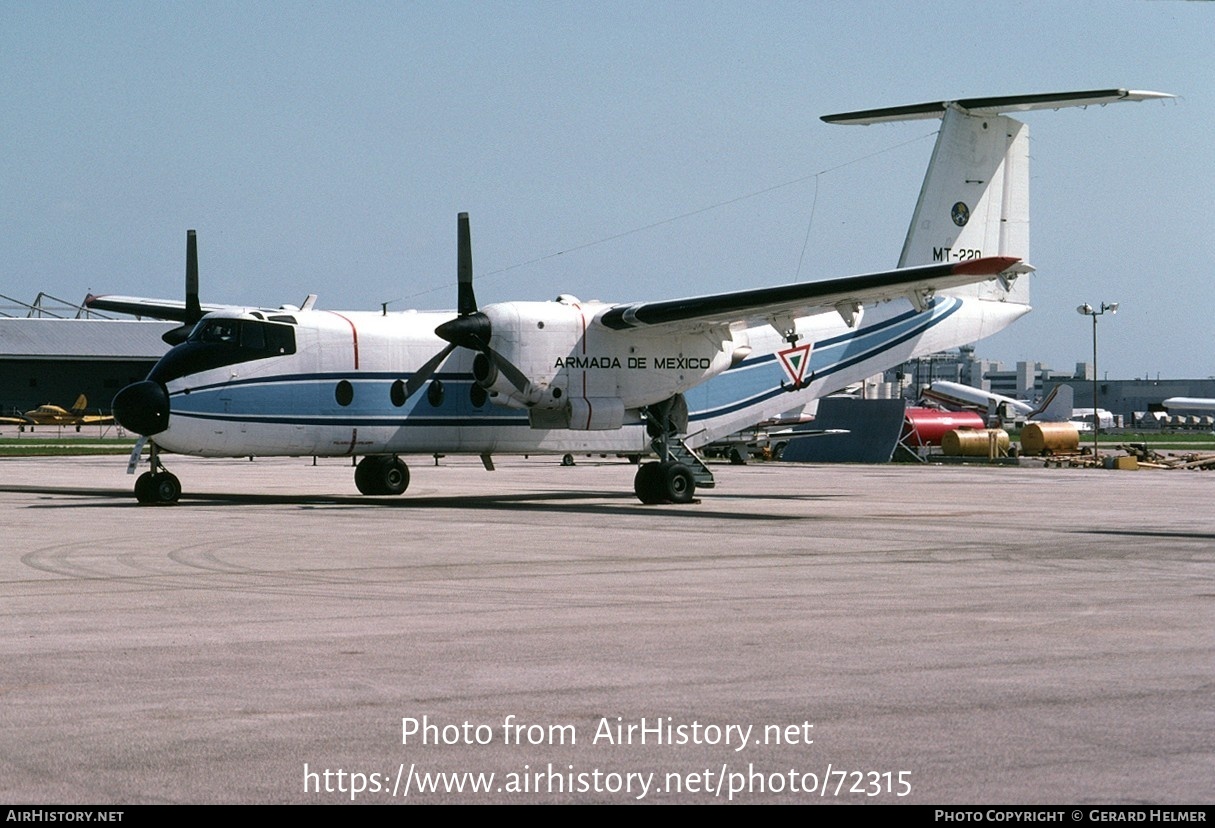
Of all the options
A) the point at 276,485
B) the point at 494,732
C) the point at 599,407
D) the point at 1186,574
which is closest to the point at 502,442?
the point at 599,407

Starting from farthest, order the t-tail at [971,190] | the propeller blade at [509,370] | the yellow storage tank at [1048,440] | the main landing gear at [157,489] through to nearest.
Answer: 1. the yellow storage tank at [1048,440]
2. the t-tail at [971,190]
3. the propeller blade at [509,370]
4. the main landing gear at [157,489]

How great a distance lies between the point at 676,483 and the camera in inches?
1100

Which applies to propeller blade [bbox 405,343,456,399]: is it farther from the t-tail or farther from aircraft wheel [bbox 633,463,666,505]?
the t-tail

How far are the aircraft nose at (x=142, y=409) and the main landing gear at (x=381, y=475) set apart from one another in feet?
16.8

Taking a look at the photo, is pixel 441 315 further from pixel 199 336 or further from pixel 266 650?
pixel 266 650

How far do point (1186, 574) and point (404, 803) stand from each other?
1147 cm

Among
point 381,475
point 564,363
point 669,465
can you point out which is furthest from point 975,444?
point 564,363

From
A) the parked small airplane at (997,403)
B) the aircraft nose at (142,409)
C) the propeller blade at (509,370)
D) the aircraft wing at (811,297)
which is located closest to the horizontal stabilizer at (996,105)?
the aircraft wing at (811,297)

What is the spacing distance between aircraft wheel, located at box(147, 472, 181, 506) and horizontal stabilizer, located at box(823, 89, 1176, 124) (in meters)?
16.7

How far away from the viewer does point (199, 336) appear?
26.5 m

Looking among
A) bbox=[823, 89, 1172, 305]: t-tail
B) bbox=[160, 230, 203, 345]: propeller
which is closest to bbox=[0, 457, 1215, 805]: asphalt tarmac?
bbox=[160, 230, 203, 345]: propeller

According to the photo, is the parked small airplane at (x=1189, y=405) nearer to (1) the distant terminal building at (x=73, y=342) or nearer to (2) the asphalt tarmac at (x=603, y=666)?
(1) the distant terminal building at (x=73, y=342)

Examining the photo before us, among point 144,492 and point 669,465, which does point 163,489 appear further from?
point 669,465

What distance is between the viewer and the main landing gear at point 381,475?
29641mm
